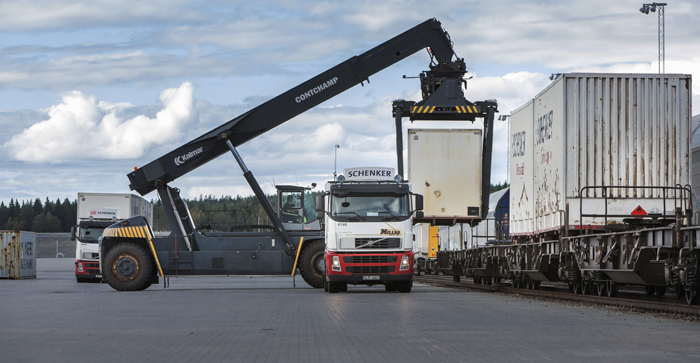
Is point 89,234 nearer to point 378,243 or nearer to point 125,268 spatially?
point 125,268

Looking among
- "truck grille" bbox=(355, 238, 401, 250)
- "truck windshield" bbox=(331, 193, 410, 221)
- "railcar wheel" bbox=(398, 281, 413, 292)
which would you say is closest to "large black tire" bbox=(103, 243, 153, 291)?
"truck windshield" bbox=(331, 193, 410, 221)

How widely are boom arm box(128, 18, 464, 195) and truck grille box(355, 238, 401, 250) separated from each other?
17.7 feet

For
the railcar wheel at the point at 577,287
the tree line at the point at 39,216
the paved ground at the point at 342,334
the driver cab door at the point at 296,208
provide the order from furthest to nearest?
the tree line at the point at 39,216 < the driver cab door at the point at 296,208 < the railcar wheel at the point at 577,287 < the paved ground at the point at 342,334

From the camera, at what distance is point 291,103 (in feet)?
77.7

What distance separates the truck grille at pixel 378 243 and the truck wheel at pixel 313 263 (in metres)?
2.69

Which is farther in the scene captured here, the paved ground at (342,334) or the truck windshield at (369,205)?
the truck windshield at (369,205)

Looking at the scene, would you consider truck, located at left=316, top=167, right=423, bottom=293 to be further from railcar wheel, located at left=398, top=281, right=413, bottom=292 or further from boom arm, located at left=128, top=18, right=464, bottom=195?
boom arm, located at left=128, top=18, right=464, bottom=195

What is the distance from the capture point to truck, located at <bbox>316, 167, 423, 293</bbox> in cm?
1977

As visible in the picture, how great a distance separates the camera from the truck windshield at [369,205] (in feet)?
65.3

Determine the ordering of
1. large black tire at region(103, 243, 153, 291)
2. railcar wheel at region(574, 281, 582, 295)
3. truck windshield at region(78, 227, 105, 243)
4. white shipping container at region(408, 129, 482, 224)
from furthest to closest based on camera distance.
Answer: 1. truck windshield at region(78, 227, 105, 243)
2. white shipping container at region(408, 129, 482, 224)
3. large black tire at region(103, 243, 153, 291)
4. railcar wheel at region(574, 281, 582, 295)

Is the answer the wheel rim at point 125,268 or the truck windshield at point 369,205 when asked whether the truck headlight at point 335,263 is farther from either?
the wheel rim at point 125,268

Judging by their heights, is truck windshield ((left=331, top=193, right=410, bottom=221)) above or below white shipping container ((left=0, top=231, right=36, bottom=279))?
above

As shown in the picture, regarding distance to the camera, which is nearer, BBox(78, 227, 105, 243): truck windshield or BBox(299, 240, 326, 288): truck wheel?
BBox(299, 240, 326, 288): truck wheel

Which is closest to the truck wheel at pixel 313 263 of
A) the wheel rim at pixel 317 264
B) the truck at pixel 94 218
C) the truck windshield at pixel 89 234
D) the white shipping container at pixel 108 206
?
the wheel rim at pixel 317 264
